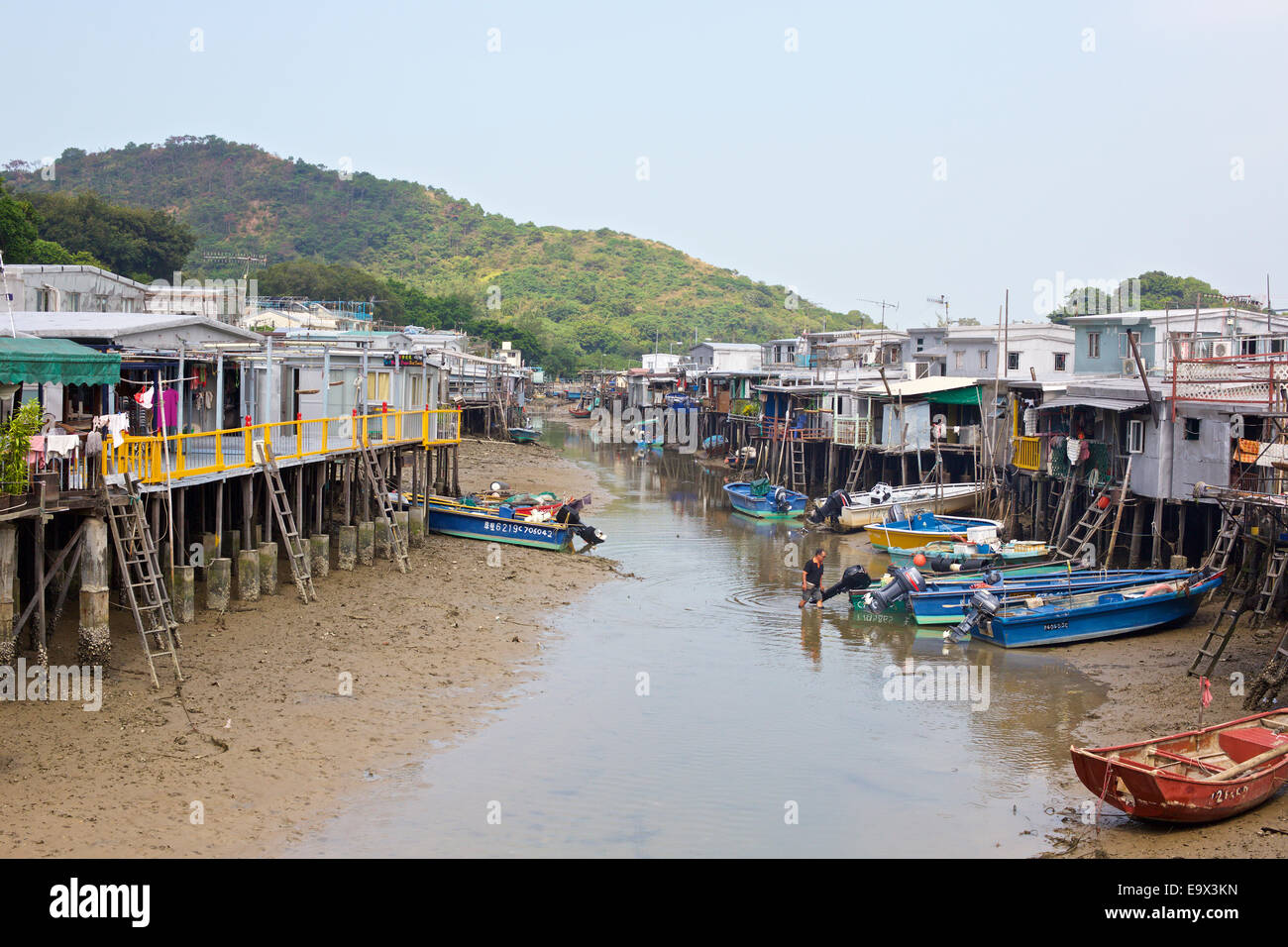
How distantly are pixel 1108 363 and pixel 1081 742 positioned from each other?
2409 centimetres

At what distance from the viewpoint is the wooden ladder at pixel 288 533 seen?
2141cm

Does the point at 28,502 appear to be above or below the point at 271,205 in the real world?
below

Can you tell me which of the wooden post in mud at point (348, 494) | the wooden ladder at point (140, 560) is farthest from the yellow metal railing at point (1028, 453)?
the wooden ladder at point (140, 560)

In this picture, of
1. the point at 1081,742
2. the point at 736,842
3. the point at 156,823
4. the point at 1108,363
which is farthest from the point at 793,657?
the point at 1108,363

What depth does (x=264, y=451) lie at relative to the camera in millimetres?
21422

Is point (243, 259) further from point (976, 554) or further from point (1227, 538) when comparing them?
point (1227, 538)

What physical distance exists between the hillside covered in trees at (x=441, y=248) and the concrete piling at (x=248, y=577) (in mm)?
100588

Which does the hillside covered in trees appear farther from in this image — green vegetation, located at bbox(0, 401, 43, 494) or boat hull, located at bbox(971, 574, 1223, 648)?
green vegetation, located at bbox(0, 401, 43, 494)

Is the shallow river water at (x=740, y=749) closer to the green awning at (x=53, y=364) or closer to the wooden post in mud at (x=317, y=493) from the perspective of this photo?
the wooden post in mud at (x=317, y=493)

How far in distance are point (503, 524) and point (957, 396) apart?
21.5m

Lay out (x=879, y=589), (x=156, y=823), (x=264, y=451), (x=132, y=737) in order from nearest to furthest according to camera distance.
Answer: (x=156, y=823) < (x=132, y=737) < (x=264, y=451) < (x=879, y=589)

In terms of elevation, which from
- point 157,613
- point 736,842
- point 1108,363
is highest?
point 1108,363

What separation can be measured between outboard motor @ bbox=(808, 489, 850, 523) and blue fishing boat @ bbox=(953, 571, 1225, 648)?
15.7m
